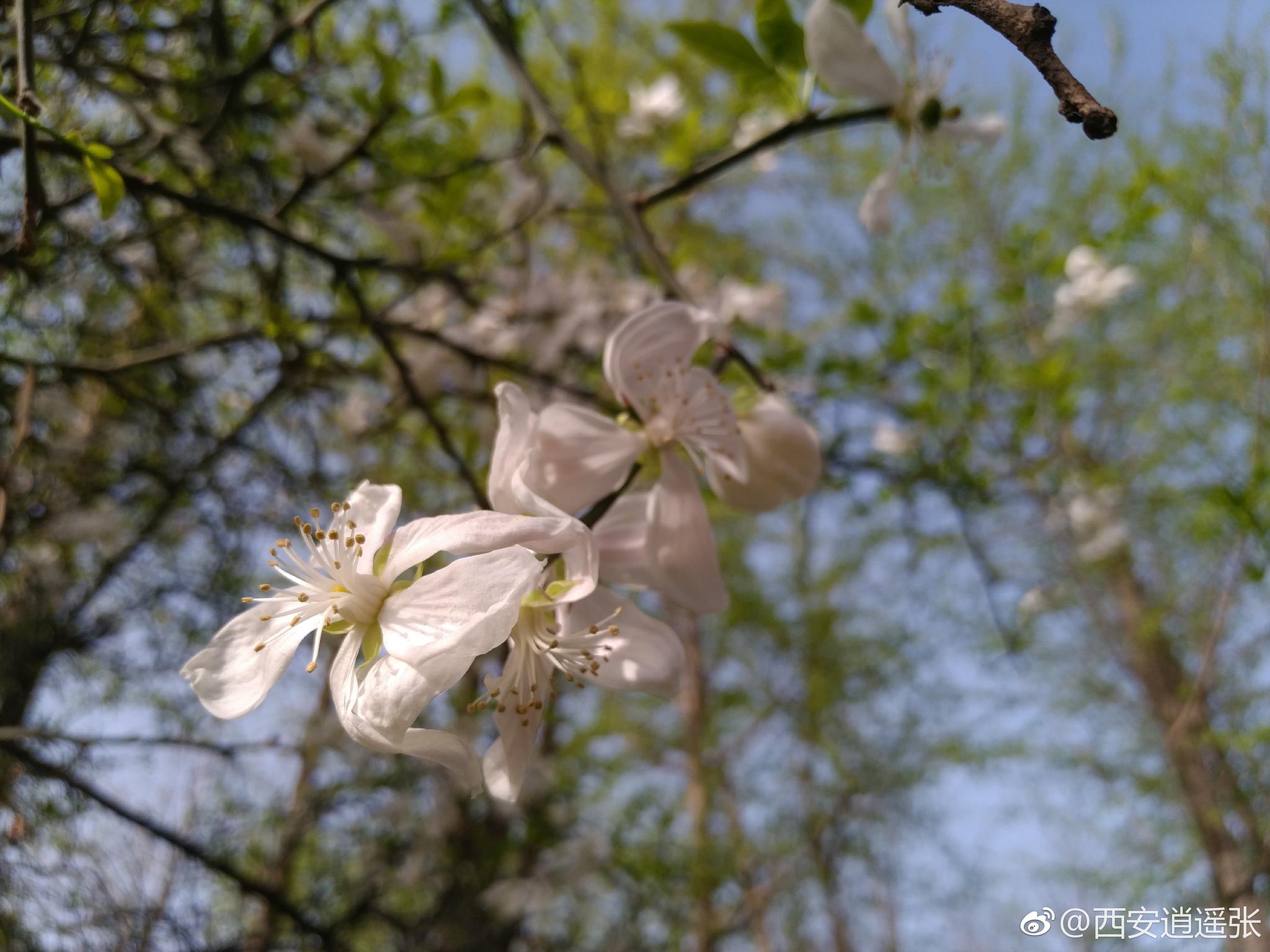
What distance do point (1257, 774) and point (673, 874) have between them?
186 centimetres

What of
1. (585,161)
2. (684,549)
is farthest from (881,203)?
(684,549)

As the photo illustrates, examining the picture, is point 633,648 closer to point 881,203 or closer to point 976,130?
point 881,203

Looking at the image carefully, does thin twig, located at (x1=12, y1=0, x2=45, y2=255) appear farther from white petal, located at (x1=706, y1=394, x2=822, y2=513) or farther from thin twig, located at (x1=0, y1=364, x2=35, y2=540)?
white petal, located at (x1=706, y1=394, x2=822, y2=513)

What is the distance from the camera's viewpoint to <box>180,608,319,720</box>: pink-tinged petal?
0.48 m

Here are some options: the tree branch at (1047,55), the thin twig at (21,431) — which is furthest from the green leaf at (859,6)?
the thin twig at (21,431)

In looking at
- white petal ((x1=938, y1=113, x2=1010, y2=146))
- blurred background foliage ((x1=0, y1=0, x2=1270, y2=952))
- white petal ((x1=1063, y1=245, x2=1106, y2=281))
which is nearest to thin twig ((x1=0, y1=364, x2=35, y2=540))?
blurred background foliage ((x1=0, y1=0, x2=1270, y2=952))

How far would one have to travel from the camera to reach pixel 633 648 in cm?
53

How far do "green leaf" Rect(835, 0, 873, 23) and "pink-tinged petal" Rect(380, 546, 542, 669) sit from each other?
52 cm

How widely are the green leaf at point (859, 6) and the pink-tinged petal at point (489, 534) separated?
48 cm

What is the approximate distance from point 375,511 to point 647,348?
21cm

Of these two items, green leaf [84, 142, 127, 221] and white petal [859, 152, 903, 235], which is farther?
white petal [859, 152, 903, 235]

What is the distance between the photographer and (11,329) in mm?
1132

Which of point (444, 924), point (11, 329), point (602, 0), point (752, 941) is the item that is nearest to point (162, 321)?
point (11, 329)

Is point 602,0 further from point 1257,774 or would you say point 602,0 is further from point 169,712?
point 1257,774
